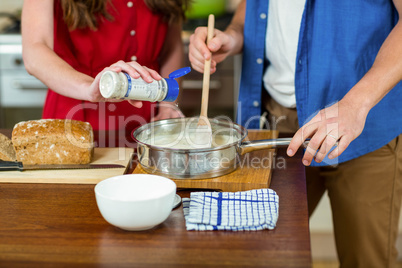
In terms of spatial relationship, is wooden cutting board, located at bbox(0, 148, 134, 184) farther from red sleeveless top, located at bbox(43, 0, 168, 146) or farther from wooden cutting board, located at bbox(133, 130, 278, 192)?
red sleeveless top, located at bbox(43, 0, 168, 146)

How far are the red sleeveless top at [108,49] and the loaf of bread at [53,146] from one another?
0.41 meters

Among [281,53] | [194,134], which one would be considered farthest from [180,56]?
[194,134]

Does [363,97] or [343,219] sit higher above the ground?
[363,97]

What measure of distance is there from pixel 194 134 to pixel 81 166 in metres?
0.29

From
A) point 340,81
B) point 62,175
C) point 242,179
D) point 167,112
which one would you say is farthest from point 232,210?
point 167,112

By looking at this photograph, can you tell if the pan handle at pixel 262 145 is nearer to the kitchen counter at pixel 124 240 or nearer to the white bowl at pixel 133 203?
the kitchen counter at pixel 124 240

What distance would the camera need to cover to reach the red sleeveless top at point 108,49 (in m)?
1.62

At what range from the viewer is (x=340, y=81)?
136 cm

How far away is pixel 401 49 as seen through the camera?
3.81ft

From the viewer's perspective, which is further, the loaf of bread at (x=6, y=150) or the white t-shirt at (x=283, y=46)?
the white t-shirt at (x=283, y=46)

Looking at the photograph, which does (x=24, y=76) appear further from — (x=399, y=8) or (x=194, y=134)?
(x=399, y=8)

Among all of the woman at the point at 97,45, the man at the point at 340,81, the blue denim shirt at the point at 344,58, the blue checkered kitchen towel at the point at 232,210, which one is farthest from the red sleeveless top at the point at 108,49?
the blue checkered kitchen towel at the point at 232,210

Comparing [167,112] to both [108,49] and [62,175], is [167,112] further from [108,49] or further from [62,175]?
[62,175]

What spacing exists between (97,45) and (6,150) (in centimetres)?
54
